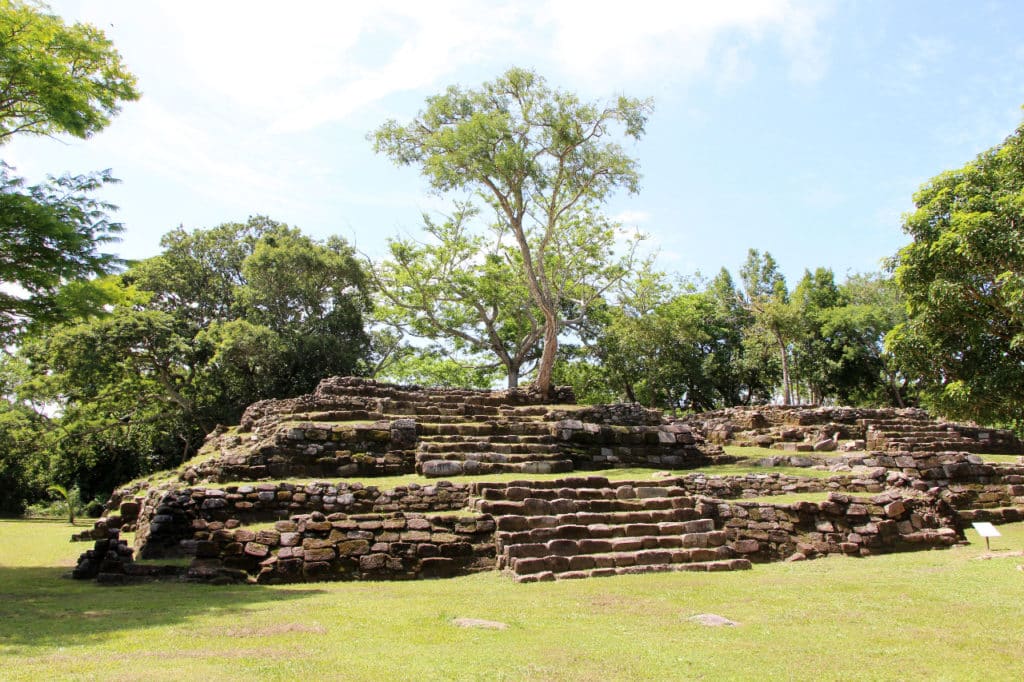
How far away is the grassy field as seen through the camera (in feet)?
15.6

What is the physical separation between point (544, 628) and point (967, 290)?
470 inches

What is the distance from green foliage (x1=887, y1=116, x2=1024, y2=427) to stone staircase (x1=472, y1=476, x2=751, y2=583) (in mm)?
6934

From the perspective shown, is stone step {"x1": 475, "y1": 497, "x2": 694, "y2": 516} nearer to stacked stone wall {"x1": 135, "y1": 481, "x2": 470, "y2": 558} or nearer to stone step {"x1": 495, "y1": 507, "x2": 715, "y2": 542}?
stone step {"x1": 495, "y1": 507, "x2": 715, "y2": 542}

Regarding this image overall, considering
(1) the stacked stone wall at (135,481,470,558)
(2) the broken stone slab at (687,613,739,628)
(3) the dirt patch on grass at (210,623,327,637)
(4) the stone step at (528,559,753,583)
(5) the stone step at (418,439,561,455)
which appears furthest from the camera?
(5) the stone step at (418,439,561,455)

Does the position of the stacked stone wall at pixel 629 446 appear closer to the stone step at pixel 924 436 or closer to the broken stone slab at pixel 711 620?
the stone step at pixel 924 436

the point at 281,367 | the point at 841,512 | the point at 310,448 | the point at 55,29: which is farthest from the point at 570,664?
the point at 281,367

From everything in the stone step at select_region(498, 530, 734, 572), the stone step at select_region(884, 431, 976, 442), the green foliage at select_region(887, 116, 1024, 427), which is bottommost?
the stone step at select_region(498, 530, 734, 572)

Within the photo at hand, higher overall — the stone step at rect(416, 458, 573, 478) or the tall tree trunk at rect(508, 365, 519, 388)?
the tall tree trunk at rect(508, 365, 519, 388)

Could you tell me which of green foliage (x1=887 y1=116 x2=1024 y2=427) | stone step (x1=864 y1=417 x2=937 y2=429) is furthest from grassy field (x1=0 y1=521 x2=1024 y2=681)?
stone step (x1=864 y1=417 x2=937 y2=429)

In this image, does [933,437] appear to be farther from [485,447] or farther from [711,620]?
[711,620]

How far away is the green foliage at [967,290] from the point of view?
1272 cm

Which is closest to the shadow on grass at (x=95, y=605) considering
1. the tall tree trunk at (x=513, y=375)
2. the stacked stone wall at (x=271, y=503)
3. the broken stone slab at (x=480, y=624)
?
the stacked stone wall at (x=271, y=503)

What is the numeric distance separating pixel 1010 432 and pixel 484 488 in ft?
68.1

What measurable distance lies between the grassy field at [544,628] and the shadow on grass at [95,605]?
0.10 ft
